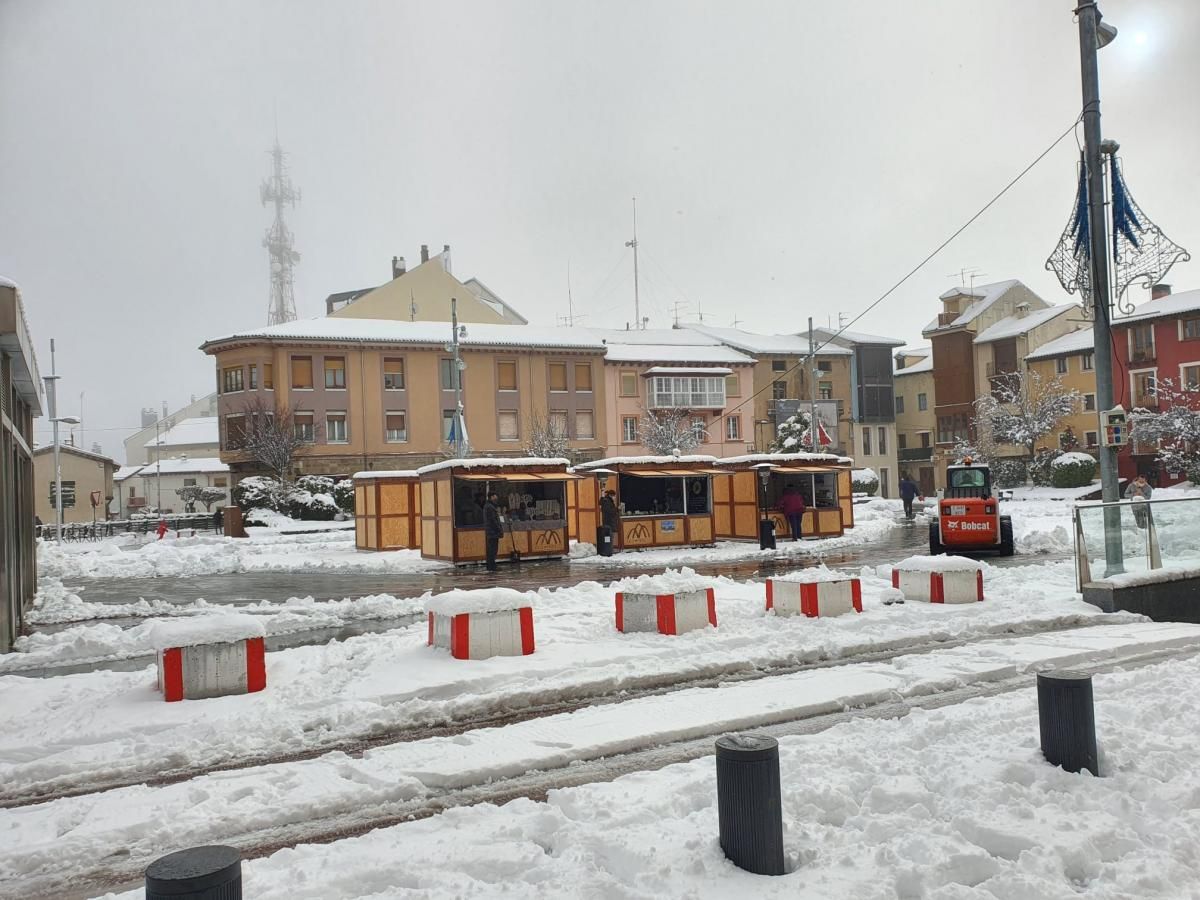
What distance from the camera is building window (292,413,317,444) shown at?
163 ft

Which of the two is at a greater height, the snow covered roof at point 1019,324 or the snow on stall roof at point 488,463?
the snow covered roof at point 1019,324

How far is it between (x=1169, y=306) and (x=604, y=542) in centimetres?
4292

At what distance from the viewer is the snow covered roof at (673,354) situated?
58719 mm

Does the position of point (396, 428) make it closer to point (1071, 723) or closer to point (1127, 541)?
point (1127, 541)

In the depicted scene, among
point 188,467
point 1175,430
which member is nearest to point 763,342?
point 1175,430

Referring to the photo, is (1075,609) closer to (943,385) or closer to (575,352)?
(575,352)

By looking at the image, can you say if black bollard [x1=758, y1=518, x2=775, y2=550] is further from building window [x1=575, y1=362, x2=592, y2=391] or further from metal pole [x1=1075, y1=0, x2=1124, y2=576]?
building window [x1=575, y1=362, x2=592, y2=391]

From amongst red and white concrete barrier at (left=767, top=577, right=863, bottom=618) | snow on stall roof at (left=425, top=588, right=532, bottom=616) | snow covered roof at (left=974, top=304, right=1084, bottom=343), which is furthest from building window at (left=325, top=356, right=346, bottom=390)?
snow on stall roof at (left=425, top=588, right=532, bottom=616)

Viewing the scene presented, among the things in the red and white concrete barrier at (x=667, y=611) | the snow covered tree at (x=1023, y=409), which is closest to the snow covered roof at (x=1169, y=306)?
the snow covered tree at (x=1023, y=409)

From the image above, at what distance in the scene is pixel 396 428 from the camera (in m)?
53.1

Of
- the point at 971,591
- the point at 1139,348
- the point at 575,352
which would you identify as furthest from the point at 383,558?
the point at 1139,348

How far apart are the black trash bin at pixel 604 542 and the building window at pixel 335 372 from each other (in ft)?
98.8

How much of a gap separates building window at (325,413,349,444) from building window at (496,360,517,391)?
9176mm

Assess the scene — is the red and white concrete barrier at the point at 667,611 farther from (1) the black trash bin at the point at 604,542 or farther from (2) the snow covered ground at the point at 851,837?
(1) the black trash bin at the point at 604,542
